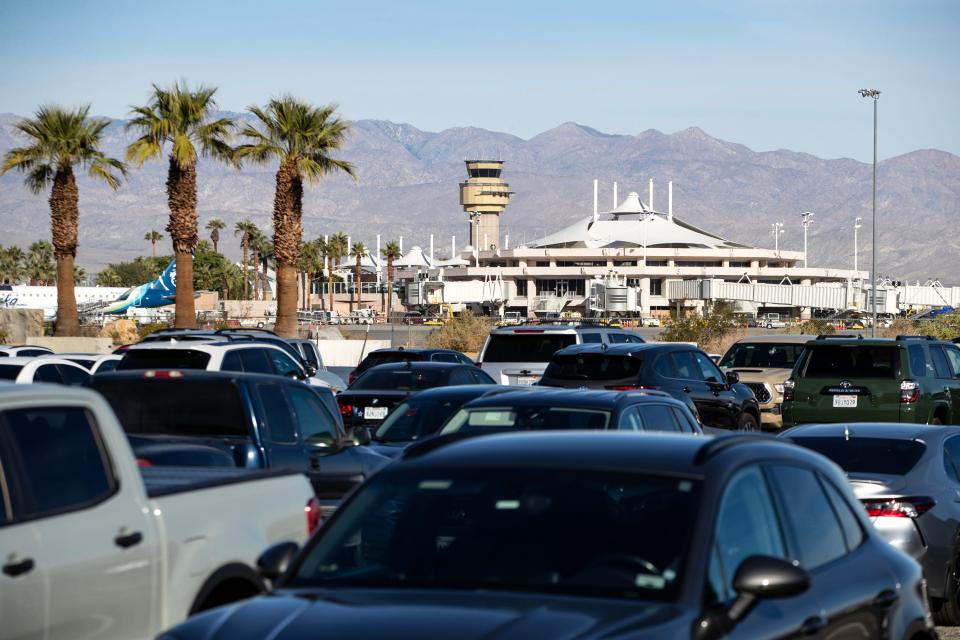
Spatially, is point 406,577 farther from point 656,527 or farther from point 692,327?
point 692,327

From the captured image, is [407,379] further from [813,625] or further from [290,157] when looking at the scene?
[290,157]

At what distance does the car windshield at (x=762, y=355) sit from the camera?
28.6 metres

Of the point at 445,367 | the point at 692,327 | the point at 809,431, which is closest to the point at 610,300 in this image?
the point at 692,327

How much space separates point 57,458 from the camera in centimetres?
604

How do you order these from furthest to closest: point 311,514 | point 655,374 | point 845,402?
point 845,402 < point 655,374 < point 311,514

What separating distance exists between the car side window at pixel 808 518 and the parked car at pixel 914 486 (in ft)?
Answer: 13.8

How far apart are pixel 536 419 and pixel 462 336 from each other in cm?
4826

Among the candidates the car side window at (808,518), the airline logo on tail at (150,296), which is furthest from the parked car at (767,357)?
the airline logo on tail at (150,296)

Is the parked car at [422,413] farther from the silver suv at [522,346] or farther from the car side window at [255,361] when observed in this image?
the silver suv at [522,346]

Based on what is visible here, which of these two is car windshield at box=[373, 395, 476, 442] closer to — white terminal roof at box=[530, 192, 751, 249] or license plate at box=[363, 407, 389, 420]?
license plate at box=[363, 407, 389, 420]

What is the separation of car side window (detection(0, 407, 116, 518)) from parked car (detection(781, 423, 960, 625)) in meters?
6.06

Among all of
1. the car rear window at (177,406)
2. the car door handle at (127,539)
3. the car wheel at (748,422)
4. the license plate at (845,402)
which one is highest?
the car rear window at (177,406)

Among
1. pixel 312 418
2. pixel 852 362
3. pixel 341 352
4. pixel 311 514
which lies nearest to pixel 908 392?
pixel 852 362

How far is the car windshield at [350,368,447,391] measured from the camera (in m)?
20.4
